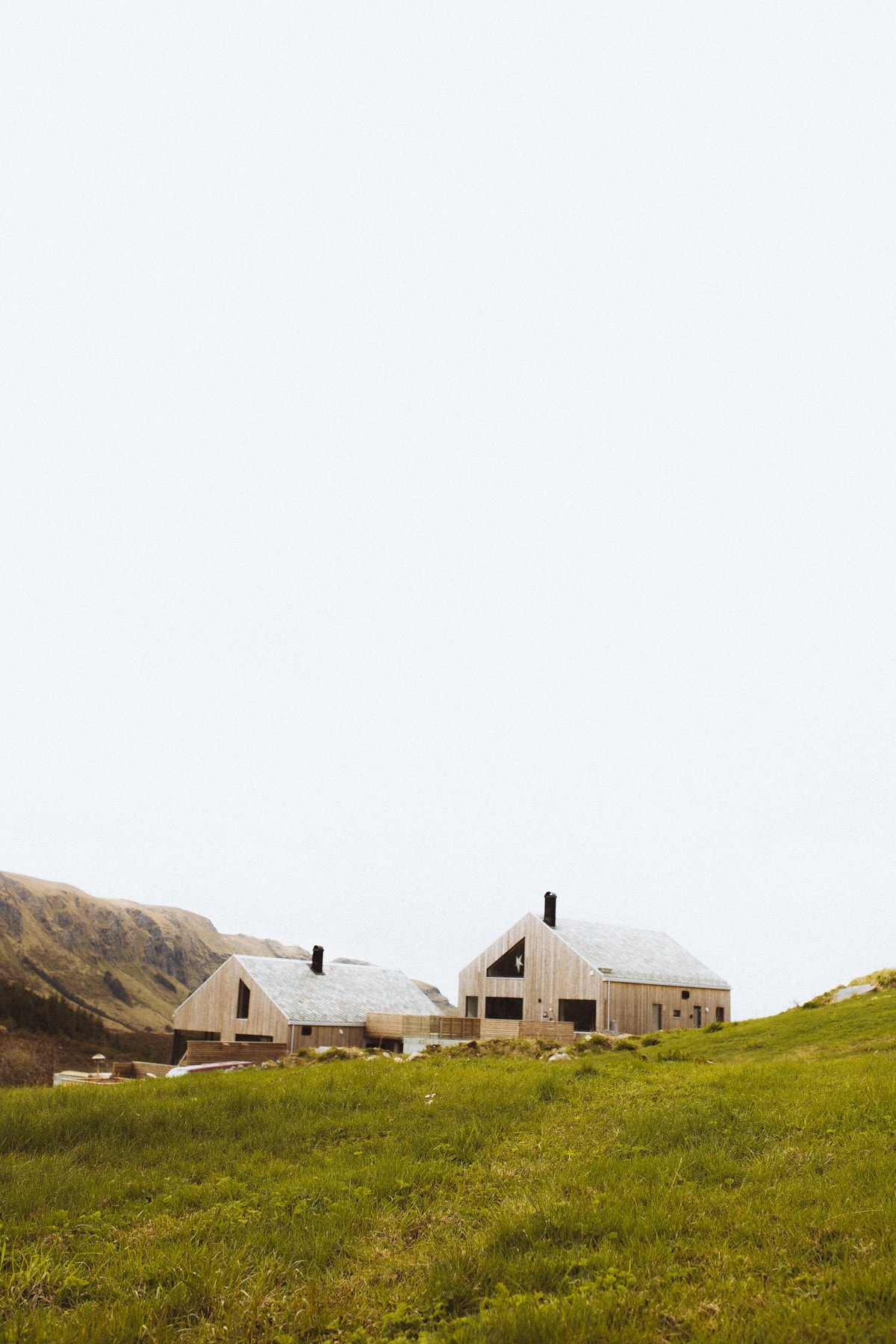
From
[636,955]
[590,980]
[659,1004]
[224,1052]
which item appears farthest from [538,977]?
[224,1052]

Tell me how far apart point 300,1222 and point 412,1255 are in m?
1.58

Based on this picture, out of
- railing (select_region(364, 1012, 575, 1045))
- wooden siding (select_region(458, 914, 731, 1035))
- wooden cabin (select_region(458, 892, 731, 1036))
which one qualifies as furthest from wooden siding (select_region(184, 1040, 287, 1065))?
wooden cabin (select_region(458, 892, 731, 1036))

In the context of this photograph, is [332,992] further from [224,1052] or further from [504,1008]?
[224,1052]

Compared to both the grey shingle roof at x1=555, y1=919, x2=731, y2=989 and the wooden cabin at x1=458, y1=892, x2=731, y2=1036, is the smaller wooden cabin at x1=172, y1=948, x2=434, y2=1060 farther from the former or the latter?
the grey shingle roof at x1=555, y1=919, x2=731, y2=989

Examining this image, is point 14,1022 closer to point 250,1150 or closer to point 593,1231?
point 250,1150

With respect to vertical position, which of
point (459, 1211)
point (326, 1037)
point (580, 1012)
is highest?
point (459, 1211)

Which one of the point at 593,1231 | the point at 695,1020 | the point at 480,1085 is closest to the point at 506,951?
the point at 695,1020

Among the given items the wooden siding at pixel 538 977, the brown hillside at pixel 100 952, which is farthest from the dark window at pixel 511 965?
the brown hillside at pixel 100 952

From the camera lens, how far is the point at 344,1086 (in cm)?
1568

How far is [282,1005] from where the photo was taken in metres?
49.8

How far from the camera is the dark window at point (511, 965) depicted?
51.7m

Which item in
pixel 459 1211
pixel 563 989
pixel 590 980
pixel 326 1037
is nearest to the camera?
pixel 459 1211

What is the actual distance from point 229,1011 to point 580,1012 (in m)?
20.8

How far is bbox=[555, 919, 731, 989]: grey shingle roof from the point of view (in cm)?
4809
